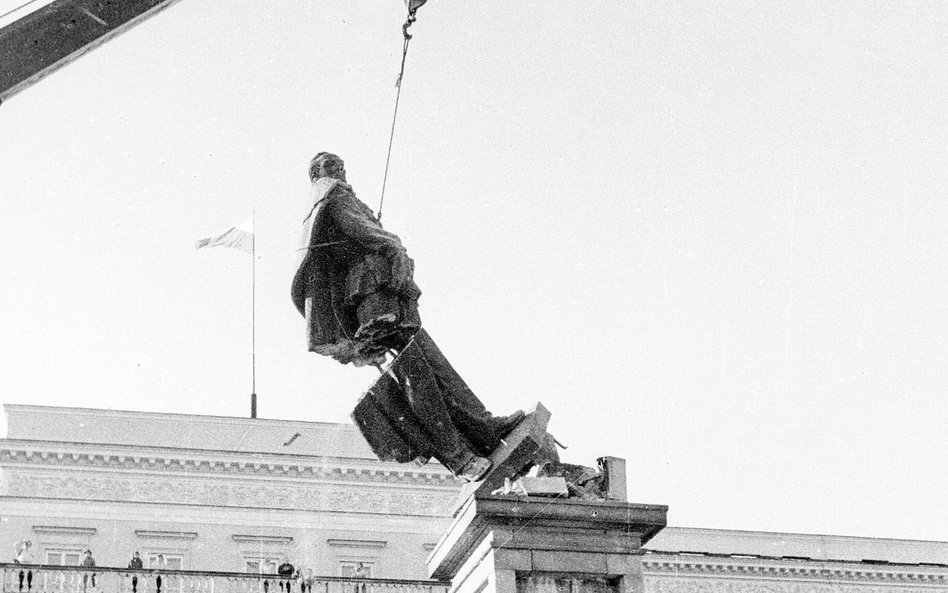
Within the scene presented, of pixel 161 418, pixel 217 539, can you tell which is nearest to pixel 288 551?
pixel 217 539

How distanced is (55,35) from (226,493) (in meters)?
35.0

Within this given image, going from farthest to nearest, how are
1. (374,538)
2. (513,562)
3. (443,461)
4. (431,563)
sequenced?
1. (374,538)
2. (431,563)
3. (443,461)
4. (513,562)

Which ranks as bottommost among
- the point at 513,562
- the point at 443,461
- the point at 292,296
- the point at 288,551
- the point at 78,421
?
the point at 513,562

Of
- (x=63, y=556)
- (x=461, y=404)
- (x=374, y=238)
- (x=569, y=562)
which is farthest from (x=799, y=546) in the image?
(x=569, y=562)

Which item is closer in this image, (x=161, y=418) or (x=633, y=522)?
(x=633, y=522)

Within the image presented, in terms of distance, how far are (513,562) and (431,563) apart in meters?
1.35

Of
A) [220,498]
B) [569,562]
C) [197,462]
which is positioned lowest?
[569,562]

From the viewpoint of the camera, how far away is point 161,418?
43594mm

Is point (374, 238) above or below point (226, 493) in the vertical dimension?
below

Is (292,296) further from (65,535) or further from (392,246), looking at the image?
(65,535)

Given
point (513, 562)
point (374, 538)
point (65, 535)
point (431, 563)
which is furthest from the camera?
point (374, 538)

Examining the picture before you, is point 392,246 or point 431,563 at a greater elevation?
point 392,246

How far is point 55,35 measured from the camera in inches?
365

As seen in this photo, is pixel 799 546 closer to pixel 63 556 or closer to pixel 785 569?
pixel 785 569
